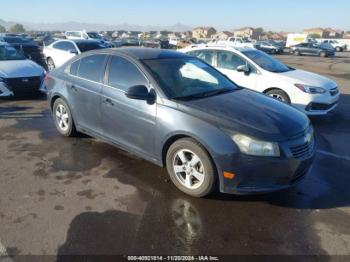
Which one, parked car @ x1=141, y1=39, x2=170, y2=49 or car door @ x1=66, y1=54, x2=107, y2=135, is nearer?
car door @ x1=66, y1=54, x2=107, y2=135

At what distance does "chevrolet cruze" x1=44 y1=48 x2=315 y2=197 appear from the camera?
3.59m

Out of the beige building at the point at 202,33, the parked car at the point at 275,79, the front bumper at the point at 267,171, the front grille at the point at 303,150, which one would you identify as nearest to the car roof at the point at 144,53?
the front bumper at the point at 267,171

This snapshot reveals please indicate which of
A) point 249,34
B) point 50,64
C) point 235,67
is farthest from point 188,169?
point 249,34

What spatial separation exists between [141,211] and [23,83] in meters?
6.72

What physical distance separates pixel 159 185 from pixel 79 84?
2201 mm

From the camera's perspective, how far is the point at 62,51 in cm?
1378

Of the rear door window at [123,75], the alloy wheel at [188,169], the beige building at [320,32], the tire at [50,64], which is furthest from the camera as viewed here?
the beige building at [320,32]

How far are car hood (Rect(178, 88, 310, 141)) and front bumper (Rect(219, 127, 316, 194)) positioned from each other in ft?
0.62

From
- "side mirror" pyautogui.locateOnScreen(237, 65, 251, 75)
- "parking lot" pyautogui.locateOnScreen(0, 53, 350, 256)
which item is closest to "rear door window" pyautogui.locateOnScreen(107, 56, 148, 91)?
"parking lot" pyautogui.locateOnScreen(0, 53, 350, 256)

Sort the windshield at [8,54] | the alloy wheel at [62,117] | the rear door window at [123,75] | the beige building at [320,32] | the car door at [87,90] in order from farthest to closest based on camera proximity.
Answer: the beige building at [320,32]
the windshield at [8,54]
the alloy wheel at [62,117]
the car door at [87,90]
the rear door window at [123,75]

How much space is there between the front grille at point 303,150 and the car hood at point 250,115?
15 centimetres

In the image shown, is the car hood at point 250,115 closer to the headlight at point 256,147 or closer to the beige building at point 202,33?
the headlight at point 256,147

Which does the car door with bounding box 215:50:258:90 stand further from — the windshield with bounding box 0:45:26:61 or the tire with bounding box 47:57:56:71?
the tire with bounding box 47:57:56:71

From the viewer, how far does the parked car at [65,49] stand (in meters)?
13.4
